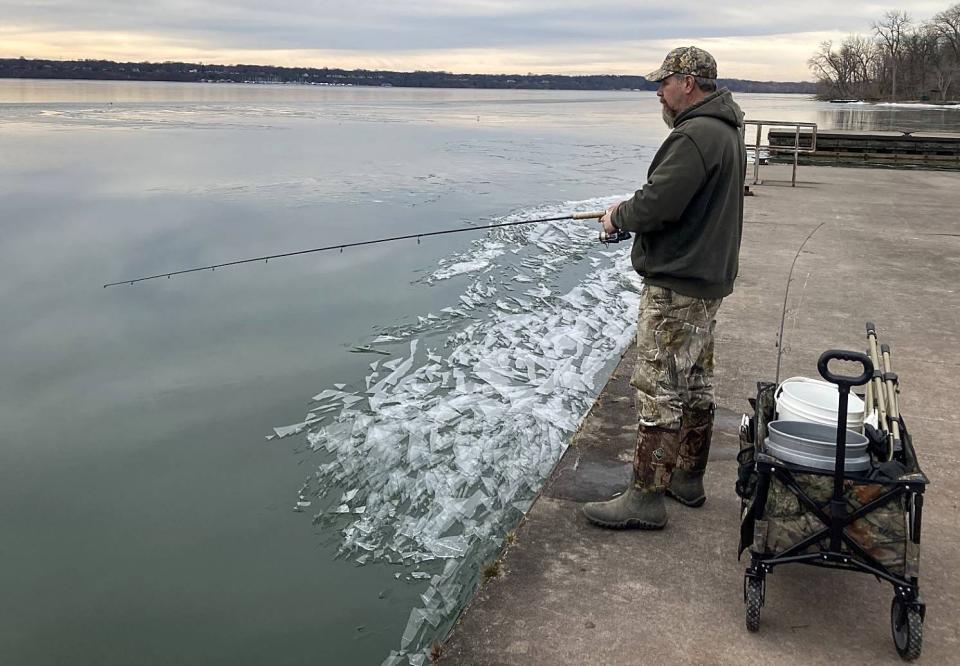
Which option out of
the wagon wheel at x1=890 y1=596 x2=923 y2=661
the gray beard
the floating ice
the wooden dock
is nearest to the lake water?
the floating ice

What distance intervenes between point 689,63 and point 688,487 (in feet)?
5.88

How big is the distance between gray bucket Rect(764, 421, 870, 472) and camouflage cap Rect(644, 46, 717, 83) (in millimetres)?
1343

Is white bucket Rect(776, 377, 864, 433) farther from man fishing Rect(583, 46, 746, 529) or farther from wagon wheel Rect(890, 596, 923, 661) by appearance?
wagon wheel Rect(890, 596, 923, 661)

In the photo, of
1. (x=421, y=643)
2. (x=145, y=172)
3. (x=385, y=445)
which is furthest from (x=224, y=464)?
(x=145, y=172)

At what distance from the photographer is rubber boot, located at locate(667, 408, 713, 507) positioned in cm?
368

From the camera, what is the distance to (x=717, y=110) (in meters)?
3.21

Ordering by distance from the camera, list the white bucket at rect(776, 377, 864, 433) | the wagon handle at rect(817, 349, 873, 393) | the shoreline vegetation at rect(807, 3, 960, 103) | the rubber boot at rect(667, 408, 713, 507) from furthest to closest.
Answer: the shoreline vegetation at rect(807, 3, 960, 103), the rubber boot at rect(667, 408, 713, 507), the white bucket at rect(776, 377, 864, 433), the wagon handle at rect(817, 349, 873, 393)

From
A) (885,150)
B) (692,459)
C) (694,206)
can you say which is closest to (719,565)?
(692,459)

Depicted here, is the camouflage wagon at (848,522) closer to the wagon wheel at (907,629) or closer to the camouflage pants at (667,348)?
the wagon wheel at (907,629)

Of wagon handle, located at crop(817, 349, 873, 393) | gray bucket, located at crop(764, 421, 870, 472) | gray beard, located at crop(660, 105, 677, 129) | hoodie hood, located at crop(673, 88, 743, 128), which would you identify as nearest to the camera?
wagon handle, located at crop(817, 349, 873, 393)

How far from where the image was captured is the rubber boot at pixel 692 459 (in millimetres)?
3682

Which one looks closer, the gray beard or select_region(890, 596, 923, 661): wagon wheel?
select_region(890, 596, 923, 661): wagon wheel

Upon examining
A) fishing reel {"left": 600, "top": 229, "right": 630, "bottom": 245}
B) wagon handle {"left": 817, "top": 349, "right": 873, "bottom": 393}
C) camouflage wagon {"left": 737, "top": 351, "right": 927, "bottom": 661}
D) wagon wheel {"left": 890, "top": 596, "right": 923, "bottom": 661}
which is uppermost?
fishing reel {"left": 600, "top": 229, "right": 630, "bottom": 245}

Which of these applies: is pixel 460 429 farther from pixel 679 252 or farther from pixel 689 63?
pixel 689 63
